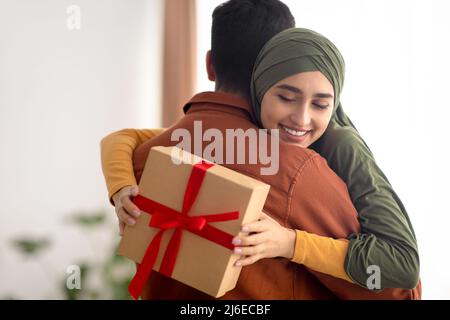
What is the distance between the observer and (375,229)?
2.93 feet

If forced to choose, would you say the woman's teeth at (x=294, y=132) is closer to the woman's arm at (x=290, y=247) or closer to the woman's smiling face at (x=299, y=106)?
the woman's smiling face at (x=299, y=106)

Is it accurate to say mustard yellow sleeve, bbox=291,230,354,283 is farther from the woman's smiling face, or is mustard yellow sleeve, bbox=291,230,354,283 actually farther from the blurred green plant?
the blurred green plant

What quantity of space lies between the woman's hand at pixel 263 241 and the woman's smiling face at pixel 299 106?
0.17m

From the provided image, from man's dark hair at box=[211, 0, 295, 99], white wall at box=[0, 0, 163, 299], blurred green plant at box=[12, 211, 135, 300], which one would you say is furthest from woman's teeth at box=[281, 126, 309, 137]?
white wall at box=[0, 0, 163, 299]

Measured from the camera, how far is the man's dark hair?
1025mm

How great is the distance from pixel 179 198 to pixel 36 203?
6.46ft

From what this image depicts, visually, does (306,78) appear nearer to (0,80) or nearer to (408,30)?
(408,30)

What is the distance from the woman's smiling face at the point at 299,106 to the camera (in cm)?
91

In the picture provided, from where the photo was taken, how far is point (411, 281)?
0.89 metres

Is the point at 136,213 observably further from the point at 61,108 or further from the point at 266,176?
the point at 61,108

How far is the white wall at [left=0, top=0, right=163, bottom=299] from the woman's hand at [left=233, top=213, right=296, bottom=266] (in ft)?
6.37

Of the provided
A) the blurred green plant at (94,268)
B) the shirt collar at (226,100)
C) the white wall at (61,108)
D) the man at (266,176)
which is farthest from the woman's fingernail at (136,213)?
the white wall at (61,108)

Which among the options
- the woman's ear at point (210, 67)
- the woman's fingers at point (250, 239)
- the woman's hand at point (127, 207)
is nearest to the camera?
the woman's fingers at point (250, 239)

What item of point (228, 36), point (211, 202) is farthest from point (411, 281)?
point (228, 36)
